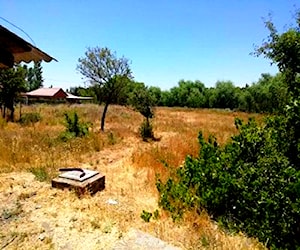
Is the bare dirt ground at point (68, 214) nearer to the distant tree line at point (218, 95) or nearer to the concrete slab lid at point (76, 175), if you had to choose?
the concrete slab lid at point (76, 175)

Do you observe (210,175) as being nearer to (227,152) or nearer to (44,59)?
(227,152)

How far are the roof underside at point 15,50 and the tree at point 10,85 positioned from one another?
53.3ft

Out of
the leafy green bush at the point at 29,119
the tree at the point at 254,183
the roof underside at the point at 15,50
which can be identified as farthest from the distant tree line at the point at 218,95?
the roof underside at the point at 15,50

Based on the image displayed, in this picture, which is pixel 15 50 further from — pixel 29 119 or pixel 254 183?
pixel 29 119

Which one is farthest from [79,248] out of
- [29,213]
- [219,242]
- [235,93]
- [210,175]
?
[235,93]

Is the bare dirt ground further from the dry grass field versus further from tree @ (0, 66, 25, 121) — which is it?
tree @ (0, 66, 25, 121)

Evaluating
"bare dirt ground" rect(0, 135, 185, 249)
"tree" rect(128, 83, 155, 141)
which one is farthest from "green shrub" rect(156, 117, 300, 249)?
"tree" rect(128, 83, 155, 141)

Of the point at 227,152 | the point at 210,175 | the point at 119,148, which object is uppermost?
the point at 227,152

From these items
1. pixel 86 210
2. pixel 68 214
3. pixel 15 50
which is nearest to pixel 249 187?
pixel 86 210

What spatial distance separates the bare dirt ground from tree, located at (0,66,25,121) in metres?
13.8

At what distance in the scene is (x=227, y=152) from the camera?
17.6 feet

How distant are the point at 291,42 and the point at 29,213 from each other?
38.8ft

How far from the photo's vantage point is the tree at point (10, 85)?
1877cm

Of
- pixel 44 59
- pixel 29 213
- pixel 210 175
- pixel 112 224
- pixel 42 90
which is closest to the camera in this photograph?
pixel 44 59
